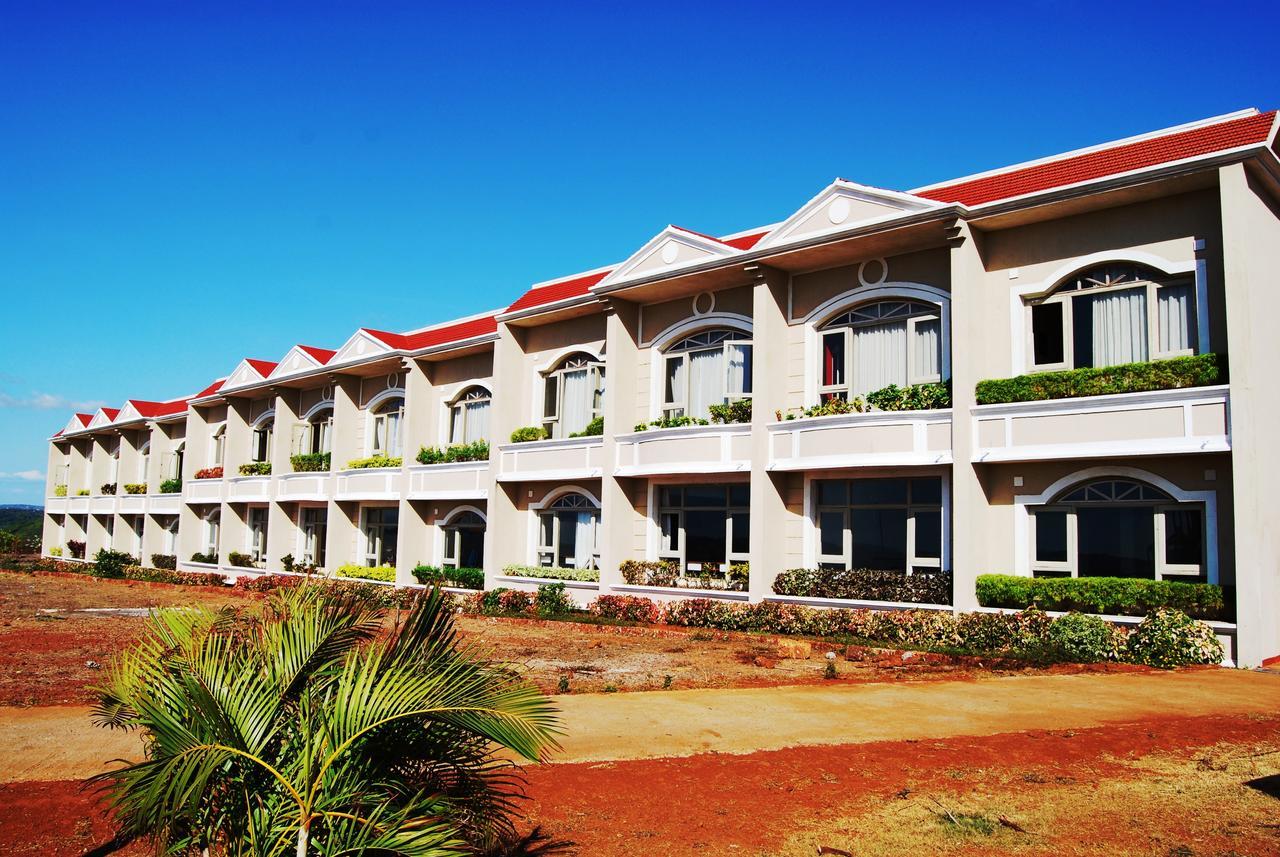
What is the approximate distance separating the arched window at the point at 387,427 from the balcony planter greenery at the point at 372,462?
0.58 metres

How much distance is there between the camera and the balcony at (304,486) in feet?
106

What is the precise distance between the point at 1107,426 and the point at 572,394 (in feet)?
45.8

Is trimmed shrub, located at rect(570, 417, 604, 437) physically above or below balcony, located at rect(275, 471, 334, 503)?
above

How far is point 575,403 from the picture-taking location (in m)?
26.2

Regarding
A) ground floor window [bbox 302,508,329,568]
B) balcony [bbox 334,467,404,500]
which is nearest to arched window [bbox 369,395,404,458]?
balcony [bbox 334,467,404,500]

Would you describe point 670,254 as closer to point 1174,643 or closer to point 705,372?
point 705,372

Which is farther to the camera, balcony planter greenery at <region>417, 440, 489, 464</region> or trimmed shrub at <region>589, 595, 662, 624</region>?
balcony planter greenery at <region>417, 440, 489, 464</region>

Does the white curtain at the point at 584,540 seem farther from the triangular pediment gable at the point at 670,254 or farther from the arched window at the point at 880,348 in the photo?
the arched window at the point at 880,348

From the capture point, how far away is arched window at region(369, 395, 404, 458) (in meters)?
31.7

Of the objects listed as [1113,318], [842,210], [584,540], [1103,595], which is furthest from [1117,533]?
[584,540]

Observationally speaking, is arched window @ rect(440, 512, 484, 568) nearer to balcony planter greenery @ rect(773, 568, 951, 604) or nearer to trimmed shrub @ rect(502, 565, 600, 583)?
trimmed shrub @ rect(502, 565, 600, 583)

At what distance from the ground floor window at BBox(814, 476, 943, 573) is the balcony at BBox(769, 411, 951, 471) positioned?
107 centimetres

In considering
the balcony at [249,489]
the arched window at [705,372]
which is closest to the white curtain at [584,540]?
the arched window at [705,372]

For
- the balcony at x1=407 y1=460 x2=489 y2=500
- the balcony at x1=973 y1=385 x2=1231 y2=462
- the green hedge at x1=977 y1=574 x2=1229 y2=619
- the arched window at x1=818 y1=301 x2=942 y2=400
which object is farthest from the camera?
the balcony at x1=407 y1=460 x2=489 y2=500
